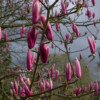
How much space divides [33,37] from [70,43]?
7.55 feet

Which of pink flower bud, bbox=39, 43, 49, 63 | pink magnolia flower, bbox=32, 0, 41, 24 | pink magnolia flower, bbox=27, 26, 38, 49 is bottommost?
pink flower bud, bbox=39, 43, 49, 63

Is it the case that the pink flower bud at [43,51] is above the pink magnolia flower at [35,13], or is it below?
below

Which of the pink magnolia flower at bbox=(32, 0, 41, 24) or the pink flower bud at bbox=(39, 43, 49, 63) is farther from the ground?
the pink magnolia flower at bbox=(32, 0, 41, 24)

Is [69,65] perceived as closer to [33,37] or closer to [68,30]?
[33,37]

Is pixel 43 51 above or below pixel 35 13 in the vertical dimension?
below

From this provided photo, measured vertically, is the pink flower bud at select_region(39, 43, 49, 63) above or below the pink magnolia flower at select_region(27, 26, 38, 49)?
below

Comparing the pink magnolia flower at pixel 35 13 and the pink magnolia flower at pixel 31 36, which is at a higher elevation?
the pink magnolia flower at pixel 35 13

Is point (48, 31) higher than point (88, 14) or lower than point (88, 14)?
lower

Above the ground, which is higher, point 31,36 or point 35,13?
point 35,13

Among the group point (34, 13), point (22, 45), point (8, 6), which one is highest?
point (8, 6)

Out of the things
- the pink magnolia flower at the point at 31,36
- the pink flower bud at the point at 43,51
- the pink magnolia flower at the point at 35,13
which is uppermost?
the pink magnolia flower at the point at 35,13

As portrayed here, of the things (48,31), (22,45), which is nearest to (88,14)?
(48,31)

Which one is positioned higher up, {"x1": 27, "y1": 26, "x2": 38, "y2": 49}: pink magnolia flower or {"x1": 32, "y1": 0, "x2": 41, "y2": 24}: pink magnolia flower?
{"x1": 32, "y1": 0, "x2": 41, "y2": 24}: pink magnolia flower

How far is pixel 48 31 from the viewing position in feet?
2.60
